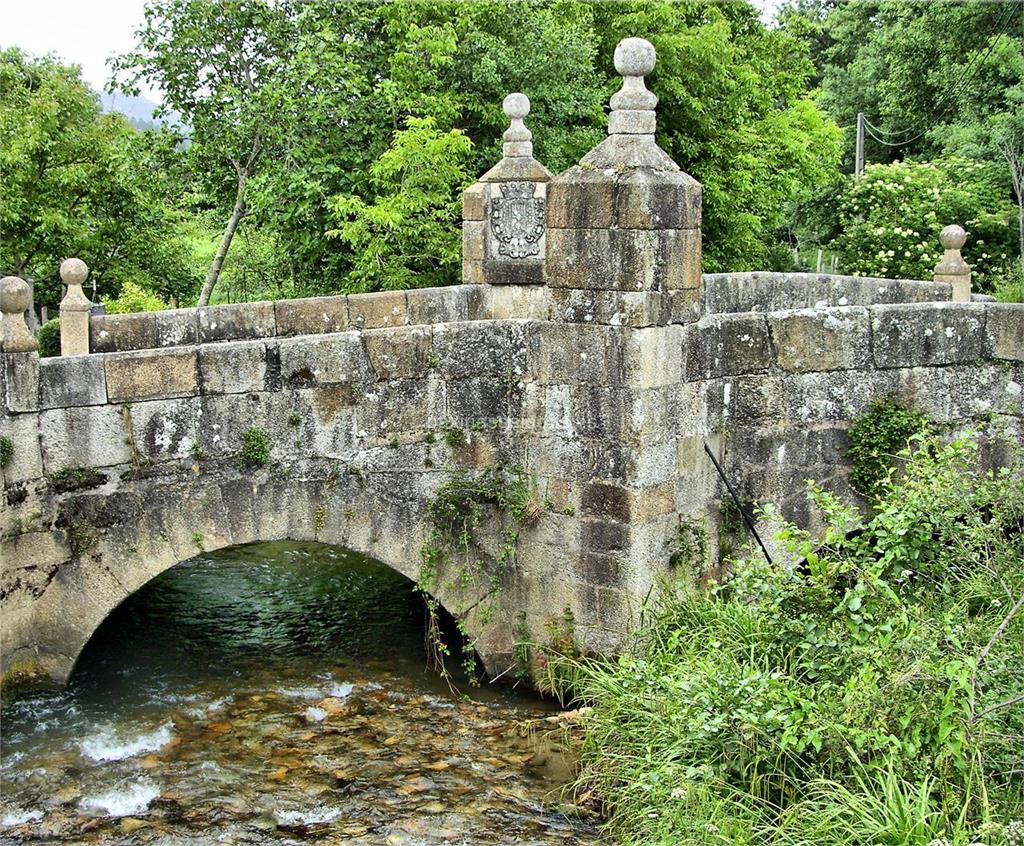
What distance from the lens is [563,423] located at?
8.40m

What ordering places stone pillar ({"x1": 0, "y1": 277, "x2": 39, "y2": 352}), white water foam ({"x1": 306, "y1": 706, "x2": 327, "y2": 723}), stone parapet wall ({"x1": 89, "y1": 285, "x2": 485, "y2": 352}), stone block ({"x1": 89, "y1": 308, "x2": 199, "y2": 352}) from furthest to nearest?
stone parapet wall ({"x1": 89, "y1": 285, "x2": 485, "y2": 352})
stone block ({"x1": 89, "y1": 308, "x2": 199, "y2": 352})
white water foam ({"x1": 306, "y1": 706, "x2": 327, "y2": 723})
stone pillar ({"x1": 0, "y1": 277, "x2": 39, "y2": 352})

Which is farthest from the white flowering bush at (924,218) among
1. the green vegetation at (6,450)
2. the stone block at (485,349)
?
the green vegetation at (6,450)

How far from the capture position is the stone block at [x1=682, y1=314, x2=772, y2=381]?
8.34 m

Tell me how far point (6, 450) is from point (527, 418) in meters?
3.17

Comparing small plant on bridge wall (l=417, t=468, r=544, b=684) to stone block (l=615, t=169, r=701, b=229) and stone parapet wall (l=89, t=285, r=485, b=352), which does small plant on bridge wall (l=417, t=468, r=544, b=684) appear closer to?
stone block (l=615, t=169, r=701, b=229)

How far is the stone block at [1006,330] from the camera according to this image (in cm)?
922

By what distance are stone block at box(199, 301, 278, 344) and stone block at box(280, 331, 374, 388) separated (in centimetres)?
318

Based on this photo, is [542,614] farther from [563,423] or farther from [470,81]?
[470,81]

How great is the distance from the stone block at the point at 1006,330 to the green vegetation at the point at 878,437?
2.60ft

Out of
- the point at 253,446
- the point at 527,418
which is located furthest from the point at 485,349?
the point at 253,446

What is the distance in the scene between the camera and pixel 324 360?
8.11 meters

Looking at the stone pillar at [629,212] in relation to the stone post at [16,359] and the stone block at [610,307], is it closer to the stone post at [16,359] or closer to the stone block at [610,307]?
the stone block at [610,307]

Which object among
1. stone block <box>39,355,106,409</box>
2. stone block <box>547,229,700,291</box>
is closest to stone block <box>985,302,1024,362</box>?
stone block <box>547,229,700,291</box>

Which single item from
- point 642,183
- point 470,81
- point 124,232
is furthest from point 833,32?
point 642,183
